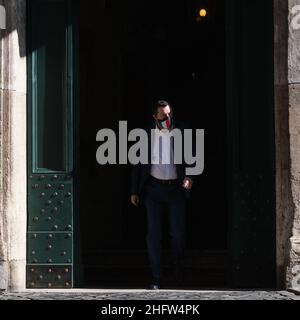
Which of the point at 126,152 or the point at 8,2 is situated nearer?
the point at 8,2

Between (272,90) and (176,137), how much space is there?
3.49 ft

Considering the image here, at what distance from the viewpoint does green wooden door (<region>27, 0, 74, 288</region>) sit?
1142cm

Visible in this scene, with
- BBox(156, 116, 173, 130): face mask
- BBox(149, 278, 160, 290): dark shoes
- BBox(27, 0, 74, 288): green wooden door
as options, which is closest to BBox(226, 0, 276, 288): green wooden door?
BBox(156, 116, 173, 130): face mask

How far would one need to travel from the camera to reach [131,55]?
51.5 ft

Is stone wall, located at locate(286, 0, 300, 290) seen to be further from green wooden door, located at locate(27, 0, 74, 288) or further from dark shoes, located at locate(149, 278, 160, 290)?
green wooden door, located at locate(27, 0, 74, 288)

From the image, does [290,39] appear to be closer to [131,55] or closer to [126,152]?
[126,152]

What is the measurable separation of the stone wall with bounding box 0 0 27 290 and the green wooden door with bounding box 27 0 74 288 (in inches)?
5.1

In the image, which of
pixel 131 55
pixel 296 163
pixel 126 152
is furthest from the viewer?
pixel 131 55

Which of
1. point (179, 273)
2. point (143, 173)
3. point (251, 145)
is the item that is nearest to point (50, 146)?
point (143, 173)

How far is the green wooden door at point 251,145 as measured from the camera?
11297mm

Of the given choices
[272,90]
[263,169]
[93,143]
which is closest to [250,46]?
[272,90]

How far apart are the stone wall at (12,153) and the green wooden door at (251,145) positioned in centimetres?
209

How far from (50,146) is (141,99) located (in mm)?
4344

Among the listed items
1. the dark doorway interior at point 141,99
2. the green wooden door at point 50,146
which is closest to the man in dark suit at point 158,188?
the green wooden door at point 50,146
